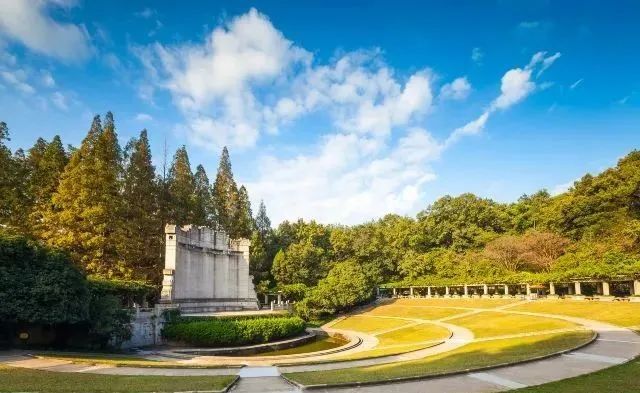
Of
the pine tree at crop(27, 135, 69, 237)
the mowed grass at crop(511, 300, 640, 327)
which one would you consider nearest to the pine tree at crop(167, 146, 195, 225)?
Result: the pine tree at crop(27, 135, 69, 237)

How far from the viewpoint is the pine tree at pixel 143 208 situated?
4172 centimetres

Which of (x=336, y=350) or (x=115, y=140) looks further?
(x=115, y=140)

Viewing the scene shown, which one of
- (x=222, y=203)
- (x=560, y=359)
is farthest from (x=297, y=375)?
(x=222, y=203)

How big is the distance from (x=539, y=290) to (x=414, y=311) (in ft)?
62.5

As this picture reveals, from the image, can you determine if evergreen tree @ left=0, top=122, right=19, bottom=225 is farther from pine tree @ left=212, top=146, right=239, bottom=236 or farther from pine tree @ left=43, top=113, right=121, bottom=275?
pine tree @ left=212, top=146, right=239, bottom=236

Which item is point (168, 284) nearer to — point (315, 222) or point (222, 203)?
point (222, 203)

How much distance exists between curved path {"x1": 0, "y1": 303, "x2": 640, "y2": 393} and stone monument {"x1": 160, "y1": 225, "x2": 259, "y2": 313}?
1615cm

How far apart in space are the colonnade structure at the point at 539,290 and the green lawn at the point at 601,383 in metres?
29.4

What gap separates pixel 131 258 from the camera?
39219 millimetres

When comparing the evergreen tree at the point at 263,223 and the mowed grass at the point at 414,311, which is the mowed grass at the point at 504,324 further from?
the evergreen tree at the point at 263,223

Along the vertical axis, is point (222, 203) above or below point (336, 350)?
above

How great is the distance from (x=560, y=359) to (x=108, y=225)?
35.6 m

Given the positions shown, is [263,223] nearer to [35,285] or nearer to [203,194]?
[203,194]

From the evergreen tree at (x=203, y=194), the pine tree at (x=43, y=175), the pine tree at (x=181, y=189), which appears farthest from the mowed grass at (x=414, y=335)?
the pine tree at (x=43, y=175)
